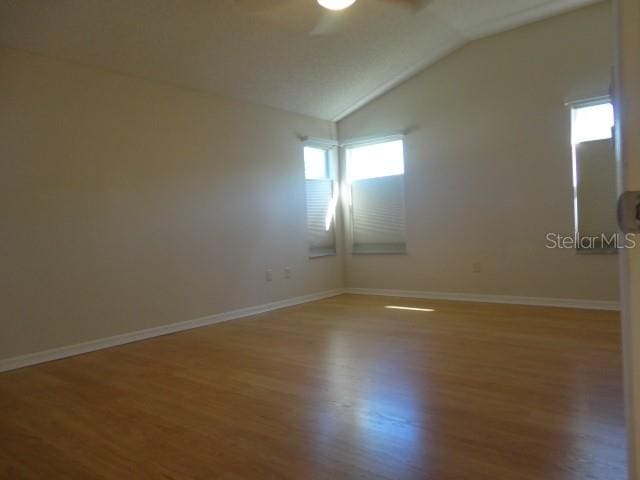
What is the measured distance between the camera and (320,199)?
5.73 metres

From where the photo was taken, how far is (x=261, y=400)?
90.4 inches

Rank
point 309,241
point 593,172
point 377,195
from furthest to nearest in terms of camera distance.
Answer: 1. point 377,195
2. point 309,241
3. point 593,172

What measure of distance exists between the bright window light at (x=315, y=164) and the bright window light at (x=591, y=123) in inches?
114

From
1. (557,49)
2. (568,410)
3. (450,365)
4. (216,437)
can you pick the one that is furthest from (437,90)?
(216,437)

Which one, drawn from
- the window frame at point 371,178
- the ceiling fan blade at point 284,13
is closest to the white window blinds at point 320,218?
the window frame at point 371,178

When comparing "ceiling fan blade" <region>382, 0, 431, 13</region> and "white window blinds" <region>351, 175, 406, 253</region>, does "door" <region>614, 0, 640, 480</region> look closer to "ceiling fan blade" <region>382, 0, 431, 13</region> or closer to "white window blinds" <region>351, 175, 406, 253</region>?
"ceiling fan blade" <region>382, 0, 431, 13</region>

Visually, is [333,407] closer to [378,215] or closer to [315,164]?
[378,215]

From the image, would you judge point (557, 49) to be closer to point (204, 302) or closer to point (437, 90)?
point (437, 90)

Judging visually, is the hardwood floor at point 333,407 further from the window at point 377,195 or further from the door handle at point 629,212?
the window at point 377,195

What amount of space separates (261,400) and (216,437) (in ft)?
1.41

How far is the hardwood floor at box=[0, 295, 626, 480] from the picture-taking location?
1646mm

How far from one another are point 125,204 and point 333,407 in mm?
2561

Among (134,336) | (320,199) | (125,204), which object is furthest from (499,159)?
Answer: (134,336)

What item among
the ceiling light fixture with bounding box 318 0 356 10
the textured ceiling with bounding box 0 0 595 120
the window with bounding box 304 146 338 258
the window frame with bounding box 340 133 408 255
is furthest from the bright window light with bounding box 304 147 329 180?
the ceiling light fixture with bounding box 318 0 356 10
